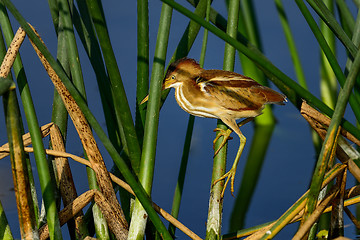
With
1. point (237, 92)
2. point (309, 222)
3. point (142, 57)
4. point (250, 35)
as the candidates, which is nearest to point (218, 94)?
point (237, 92)

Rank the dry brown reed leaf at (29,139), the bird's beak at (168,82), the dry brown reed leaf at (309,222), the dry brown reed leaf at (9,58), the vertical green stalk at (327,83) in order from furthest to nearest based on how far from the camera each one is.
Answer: the vertical green stalk at (327,83), the bird's beak at (168,82), the dry brown reed leaf at (29,139), the dry brown reed leaf at (9,58), the dry brown reed leaf at (309,222)

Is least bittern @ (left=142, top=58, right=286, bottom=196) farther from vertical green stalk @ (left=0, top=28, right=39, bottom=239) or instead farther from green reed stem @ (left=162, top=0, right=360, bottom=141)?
vertical green stalk @ (left=0, top=28, right=39, bottom=239)

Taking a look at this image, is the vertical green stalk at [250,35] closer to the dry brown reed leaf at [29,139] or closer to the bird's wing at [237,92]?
the bird's wing at [237,92]

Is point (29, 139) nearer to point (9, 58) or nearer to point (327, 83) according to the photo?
point (9, 58)

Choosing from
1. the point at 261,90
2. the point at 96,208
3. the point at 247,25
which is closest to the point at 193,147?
the point at 247,25

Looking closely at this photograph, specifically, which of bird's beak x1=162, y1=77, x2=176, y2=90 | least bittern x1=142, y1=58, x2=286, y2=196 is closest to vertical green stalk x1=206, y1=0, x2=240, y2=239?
least bittern x1=142, y1=58, x2=286, y2=196

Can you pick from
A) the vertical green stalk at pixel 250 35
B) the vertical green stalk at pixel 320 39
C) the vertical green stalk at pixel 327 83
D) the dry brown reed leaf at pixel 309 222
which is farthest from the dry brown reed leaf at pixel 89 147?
the vertical green stalk at pixel 327 83
